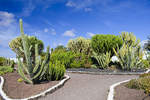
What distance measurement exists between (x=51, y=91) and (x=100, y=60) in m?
9.52

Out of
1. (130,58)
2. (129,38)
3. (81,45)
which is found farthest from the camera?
(81,45)

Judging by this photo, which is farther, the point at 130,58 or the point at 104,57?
the point at 104,57

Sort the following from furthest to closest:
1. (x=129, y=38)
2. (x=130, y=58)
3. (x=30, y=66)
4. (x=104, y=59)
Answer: (x=129, y=38)
(x=104, y=59)
(x=130, y=58)
(x=30, y=66)

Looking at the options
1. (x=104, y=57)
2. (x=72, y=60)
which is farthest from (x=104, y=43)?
(x=72, y=60)

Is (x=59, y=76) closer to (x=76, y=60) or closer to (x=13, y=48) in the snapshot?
(x=76, y=60)

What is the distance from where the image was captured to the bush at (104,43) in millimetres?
15438

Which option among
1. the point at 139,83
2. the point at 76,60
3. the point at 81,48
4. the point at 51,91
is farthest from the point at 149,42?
the point at 51,91

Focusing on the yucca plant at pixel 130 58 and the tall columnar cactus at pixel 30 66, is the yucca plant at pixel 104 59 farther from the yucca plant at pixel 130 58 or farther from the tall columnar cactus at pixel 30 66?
the tall columnar cactus at pixel 30 66

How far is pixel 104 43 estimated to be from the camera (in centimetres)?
1559

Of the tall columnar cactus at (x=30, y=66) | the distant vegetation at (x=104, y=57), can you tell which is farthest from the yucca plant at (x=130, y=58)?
the tall columnar cactus at (x=30, y=66)

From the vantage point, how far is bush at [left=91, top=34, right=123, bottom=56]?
1544 cm

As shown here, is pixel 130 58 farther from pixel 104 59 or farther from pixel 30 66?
pixel 30 66

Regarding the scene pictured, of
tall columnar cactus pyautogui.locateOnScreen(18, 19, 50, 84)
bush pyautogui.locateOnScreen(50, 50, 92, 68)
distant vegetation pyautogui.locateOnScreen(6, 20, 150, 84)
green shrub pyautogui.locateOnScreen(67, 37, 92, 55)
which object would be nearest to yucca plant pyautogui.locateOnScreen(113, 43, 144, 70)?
distant vegetation pyautogui.locateOnScreen(6, 20, 150, 84)

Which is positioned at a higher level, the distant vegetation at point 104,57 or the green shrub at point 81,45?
the green shrub at point 81,45
